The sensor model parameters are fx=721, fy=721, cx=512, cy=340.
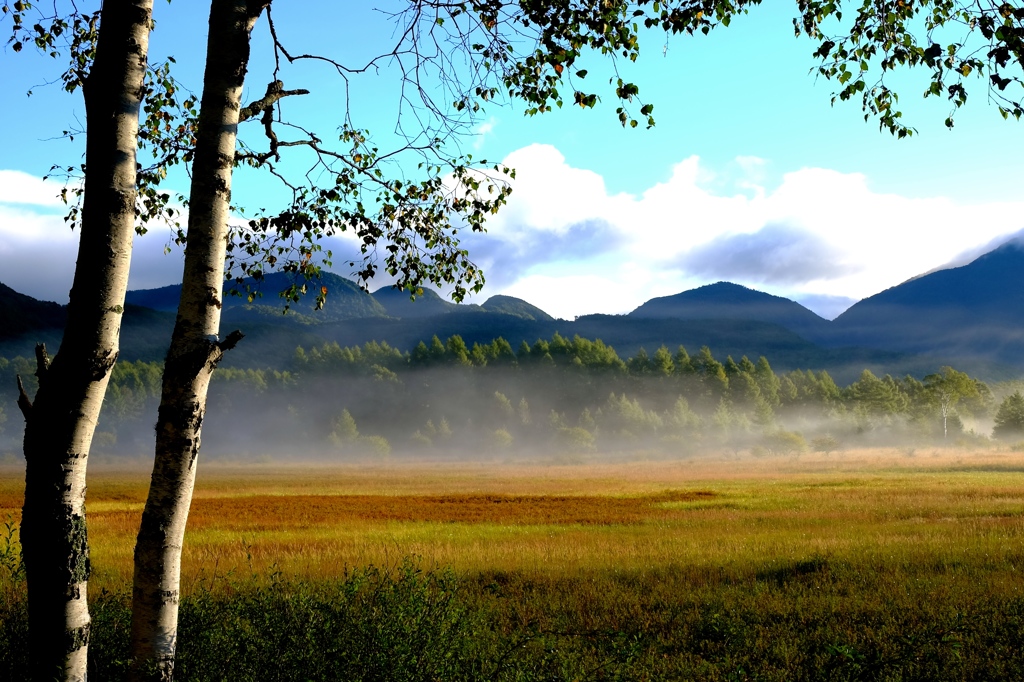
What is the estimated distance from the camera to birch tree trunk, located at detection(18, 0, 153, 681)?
543 centimetres

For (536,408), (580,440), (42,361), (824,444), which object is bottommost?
(824,444)

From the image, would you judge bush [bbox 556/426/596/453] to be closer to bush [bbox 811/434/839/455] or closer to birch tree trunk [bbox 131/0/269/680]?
bush [bbox 811/434/839/455]

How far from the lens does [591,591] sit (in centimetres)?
1336

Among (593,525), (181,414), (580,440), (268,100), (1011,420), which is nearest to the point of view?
(181,414)

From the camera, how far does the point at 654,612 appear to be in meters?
A: 11.8

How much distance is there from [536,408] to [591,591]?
11730cm

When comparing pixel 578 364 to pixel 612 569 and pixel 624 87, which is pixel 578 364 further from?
pixel 624 87

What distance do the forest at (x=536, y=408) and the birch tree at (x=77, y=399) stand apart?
327 ft

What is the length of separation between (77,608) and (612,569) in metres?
12.1

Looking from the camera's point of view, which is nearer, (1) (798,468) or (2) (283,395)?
(1) (798,468)

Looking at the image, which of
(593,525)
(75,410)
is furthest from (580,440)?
(75,410)

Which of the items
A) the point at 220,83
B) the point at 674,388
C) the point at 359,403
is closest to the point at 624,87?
the point at 220,83

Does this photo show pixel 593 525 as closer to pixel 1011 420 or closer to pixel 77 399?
pixel 77 399

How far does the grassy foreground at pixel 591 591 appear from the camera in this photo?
7.43 metres
